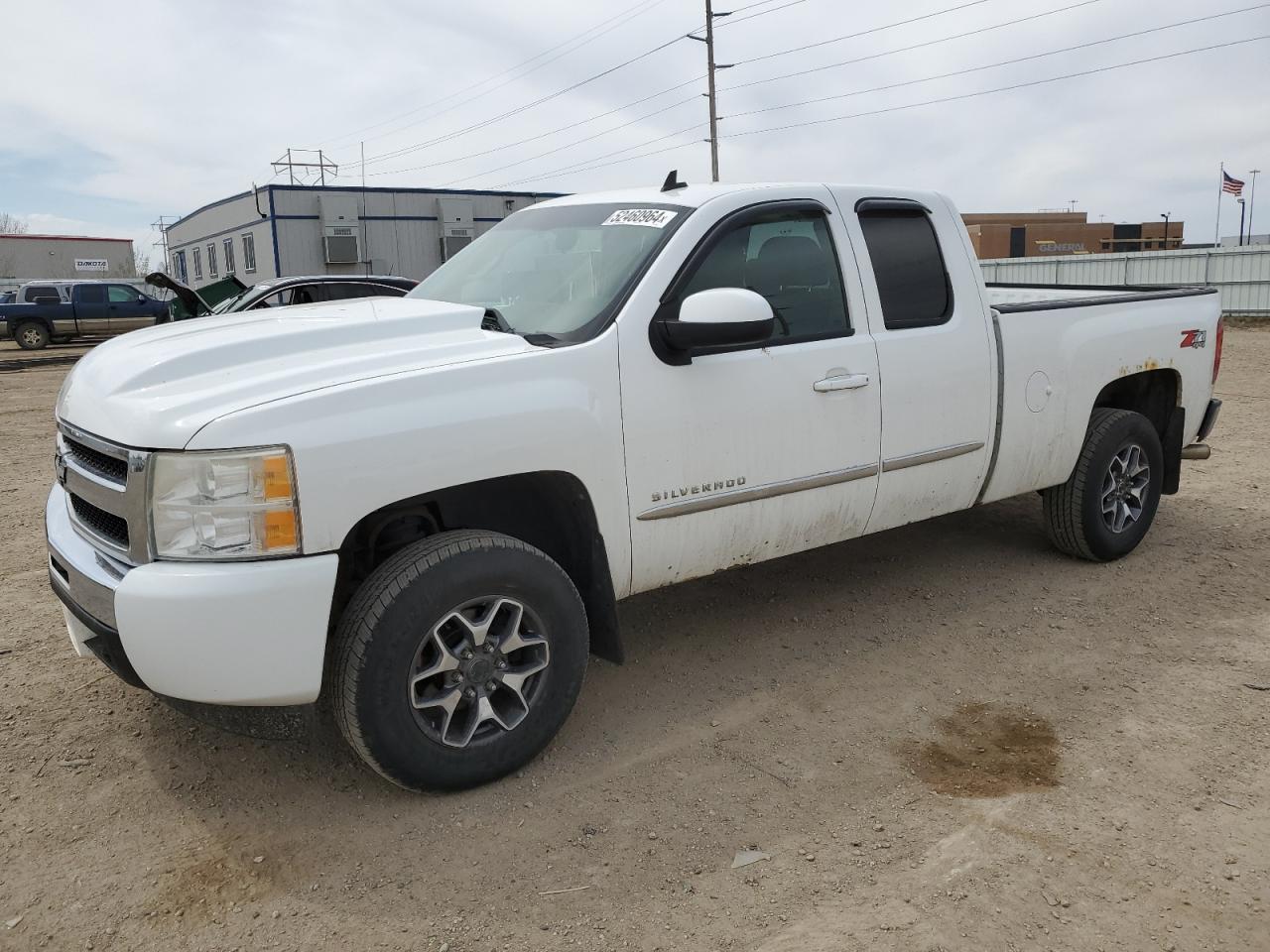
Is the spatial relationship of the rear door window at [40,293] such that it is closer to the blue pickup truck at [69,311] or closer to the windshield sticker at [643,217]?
the blue pickup truck at [69,311]

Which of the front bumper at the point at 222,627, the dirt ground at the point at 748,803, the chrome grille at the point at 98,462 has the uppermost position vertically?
the chrome grille at the point at 98,462

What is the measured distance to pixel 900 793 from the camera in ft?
10.5

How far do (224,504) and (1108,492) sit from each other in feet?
14.3

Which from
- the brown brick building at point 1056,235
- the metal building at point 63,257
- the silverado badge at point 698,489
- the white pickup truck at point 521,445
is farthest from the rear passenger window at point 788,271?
the metal building at point 63,257

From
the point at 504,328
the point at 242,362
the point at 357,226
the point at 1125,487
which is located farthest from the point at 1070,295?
the point at 357,226

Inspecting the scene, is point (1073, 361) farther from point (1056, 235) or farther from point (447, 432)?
point (1056, 235)

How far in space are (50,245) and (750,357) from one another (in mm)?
65272

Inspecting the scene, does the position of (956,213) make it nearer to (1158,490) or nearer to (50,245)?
(1158,490)

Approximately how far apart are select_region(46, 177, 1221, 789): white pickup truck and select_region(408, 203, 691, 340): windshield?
0.6 inches

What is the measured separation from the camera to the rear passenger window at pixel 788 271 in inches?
149

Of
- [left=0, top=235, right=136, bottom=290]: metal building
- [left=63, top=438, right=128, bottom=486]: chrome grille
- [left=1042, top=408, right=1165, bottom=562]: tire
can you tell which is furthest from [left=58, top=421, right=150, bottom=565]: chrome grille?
[left=0, top=235, right=136, bottom=290]: metal building

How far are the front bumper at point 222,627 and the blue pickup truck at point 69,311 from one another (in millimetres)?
24586

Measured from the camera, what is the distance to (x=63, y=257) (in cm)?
5900

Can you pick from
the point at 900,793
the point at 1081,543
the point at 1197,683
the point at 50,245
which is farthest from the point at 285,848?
the point at 50,245
